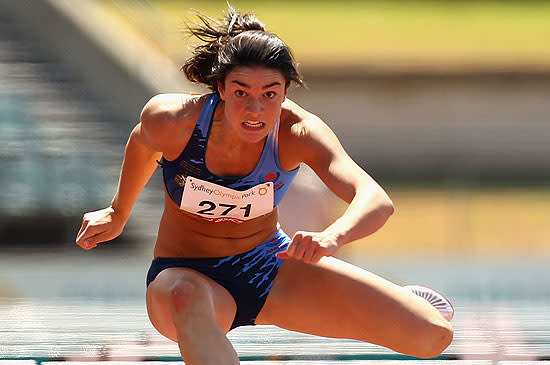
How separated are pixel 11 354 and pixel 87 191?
461 centimetres

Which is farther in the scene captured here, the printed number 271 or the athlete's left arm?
the printed number 271

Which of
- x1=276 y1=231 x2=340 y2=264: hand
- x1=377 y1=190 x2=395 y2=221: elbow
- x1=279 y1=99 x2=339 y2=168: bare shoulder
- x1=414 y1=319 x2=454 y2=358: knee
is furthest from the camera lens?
x1=414 y1=319 x2=454 y2=358: knee

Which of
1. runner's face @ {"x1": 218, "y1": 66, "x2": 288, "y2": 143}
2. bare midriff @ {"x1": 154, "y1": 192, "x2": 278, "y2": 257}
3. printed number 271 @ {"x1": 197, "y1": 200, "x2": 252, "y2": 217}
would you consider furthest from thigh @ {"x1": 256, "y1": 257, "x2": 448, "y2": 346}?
runner's face @ {"x1": 218, "y1": 66, "x2": 288, "y2": 143}

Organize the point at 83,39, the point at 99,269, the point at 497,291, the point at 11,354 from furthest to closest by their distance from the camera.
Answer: the point at 83,39, the point at 99,269, the point at 497,291, the point at 11,354

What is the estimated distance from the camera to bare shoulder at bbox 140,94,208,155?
3428 mm

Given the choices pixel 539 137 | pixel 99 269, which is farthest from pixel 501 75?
pixel 99 269

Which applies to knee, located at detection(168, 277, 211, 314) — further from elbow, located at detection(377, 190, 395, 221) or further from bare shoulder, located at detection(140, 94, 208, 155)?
elbow, located at detection(377, 190, 395, 221)

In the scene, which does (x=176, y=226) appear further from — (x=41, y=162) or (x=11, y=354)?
(x=41, y=162)

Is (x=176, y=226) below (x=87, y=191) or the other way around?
the other way around

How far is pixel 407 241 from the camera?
9.37m

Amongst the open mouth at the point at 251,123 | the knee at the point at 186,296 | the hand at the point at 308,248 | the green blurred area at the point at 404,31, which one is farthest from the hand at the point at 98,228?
the green blurred area at the point at 404,31

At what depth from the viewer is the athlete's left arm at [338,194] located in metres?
2.95

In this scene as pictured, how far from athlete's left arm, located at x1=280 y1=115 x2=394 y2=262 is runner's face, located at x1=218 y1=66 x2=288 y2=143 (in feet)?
0.52

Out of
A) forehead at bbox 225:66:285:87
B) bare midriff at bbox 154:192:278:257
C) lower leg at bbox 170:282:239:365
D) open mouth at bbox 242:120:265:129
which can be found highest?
forehead at bbox 225:66:285:87
